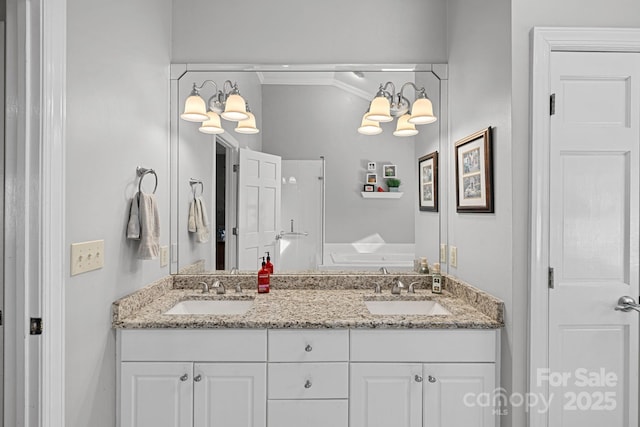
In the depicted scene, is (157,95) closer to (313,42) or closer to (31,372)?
(313,42)

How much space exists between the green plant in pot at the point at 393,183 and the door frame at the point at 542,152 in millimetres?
867

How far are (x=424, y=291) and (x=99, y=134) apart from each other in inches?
74.3

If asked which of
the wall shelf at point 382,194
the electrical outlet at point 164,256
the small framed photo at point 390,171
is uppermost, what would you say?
the small framed photo at point 390,171

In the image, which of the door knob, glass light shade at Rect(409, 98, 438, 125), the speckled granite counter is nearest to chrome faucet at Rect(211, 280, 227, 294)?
the speckled granite counter

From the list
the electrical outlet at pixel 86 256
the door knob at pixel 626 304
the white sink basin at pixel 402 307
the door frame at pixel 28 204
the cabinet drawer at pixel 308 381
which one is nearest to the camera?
Answer: the door frame at pixel 28 204

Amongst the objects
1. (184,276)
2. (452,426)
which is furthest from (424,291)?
(184,276)

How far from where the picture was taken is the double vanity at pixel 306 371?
1707 mm

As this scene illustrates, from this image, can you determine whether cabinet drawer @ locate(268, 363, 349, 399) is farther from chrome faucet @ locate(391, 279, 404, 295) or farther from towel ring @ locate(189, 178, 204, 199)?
towel ring @ locate(189, 178, 204, 199)

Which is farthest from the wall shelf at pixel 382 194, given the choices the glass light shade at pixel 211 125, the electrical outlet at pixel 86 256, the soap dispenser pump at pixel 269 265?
the electrical outlet at pixel 86 256

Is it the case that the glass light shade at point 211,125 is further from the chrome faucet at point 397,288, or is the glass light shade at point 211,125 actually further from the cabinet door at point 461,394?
the cabinet door at point 461,394

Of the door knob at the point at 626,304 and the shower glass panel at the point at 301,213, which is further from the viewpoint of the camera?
the shower glass panel at the point at 301,213

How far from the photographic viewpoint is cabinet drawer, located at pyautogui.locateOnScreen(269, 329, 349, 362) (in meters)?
1.71

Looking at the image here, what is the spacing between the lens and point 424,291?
7.61 ft

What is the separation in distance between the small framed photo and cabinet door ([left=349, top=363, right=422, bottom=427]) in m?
1.13
